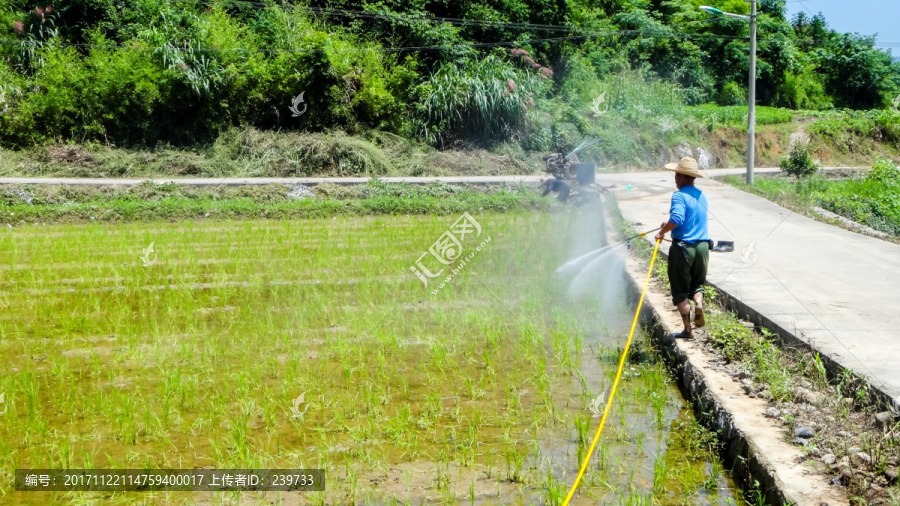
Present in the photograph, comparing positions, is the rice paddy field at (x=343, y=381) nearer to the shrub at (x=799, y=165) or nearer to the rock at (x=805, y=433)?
the rock at (x=805, y=433)

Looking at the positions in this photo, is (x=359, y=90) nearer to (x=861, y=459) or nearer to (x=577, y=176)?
(x=577, y=176)

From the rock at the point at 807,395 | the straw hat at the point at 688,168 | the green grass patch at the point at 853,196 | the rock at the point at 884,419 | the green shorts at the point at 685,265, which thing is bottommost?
the green grass patch at the point at 853,196

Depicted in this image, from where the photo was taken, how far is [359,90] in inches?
789

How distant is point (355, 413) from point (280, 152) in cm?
1415

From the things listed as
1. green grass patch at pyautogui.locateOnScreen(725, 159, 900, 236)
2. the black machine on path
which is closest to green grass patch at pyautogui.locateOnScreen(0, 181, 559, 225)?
the black machine on path

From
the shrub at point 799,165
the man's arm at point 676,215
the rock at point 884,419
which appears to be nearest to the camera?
the rock at point 884,419

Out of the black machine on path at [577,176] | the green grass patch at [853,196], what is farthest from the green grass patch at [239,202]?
the green grass patch at [853,196]

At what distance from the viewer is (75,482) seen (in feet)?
12.0

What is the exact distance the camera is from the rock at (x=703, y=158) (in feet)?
71.7

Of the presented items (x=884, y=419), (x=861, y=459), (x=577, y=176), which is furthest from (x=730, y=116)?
(x=861, y=459)

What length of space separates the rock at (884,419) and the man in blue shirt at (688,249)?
1804mm

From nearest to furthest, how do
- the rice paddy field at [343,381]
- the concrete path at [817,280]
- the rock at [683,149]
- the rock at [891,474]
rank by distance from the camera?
the rock at [891,474] < the rice paddy field at [343,381] < the concrete path at [817,280] < the rock at [683,149]

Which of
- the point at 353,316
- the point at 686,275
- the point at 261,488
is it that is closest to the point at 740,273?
the point at 686,275

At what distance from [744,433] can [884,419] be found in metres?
0.63
